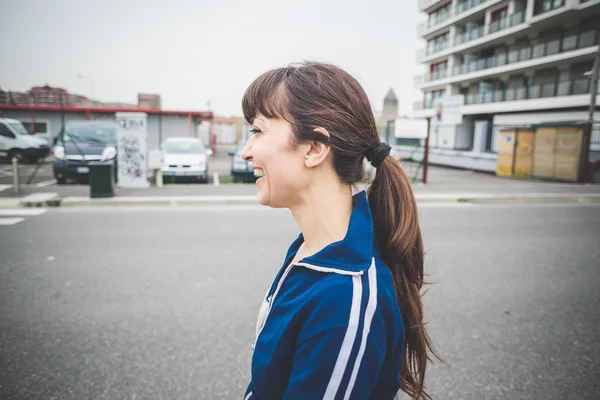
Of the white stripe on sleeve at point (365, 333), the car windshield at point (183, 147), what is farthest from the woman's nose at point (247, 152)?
the car windshield at point (183, 147)

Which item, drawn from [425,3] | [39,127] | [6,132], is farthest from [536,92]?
[39,127]

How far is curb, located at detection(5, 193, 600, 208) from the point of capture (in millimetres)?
8977

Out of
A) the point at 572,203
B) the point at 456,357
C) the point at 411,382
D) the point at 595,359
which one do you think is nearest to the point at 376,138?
the point at 411,382

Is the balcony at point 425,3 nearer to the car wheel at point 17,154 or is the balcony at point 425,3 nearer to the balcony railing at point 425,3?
the balcony railing at point 425,3

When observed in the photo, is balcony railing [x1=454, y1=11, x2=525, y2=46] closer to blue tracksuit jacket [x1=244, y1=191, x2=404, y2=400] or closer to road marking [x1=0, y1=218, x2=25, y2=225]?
road marking [x1=0, y1=218, x2=25, y2=225]

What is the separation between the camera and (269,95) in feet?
3.95

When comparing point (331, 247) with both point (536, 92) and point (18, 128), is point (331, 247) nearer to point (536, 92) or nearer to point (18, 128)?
point (18, 128)

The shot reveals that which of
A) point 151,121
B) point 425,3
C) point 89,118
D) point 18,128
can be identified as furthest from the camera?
point 425,3

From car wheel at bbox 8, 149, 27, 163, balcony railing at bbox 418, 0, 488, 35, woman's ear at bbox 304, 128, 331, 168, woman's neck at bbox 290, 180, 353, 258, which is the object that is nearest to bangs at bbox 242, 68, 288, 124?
woman's ear at bbox 304, 128, 331, 168

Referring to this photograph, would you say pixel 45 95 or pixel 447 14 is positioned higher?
pixel 447 14

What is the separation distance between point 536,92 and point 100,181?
31203 millimetres

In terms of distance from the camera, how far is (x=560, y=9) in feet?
87.5

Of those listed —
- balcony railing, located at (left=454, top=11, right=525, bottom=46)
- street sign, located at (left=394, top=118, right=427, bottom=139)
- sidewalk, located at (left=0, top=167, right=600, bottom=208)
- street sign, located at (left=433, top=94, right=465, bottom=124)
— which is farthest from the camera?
balcony railing, located at (left=454, top=11, right=525, bottom=46)

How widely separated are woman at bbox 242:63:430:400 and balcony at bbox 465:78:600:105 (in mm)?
31147
